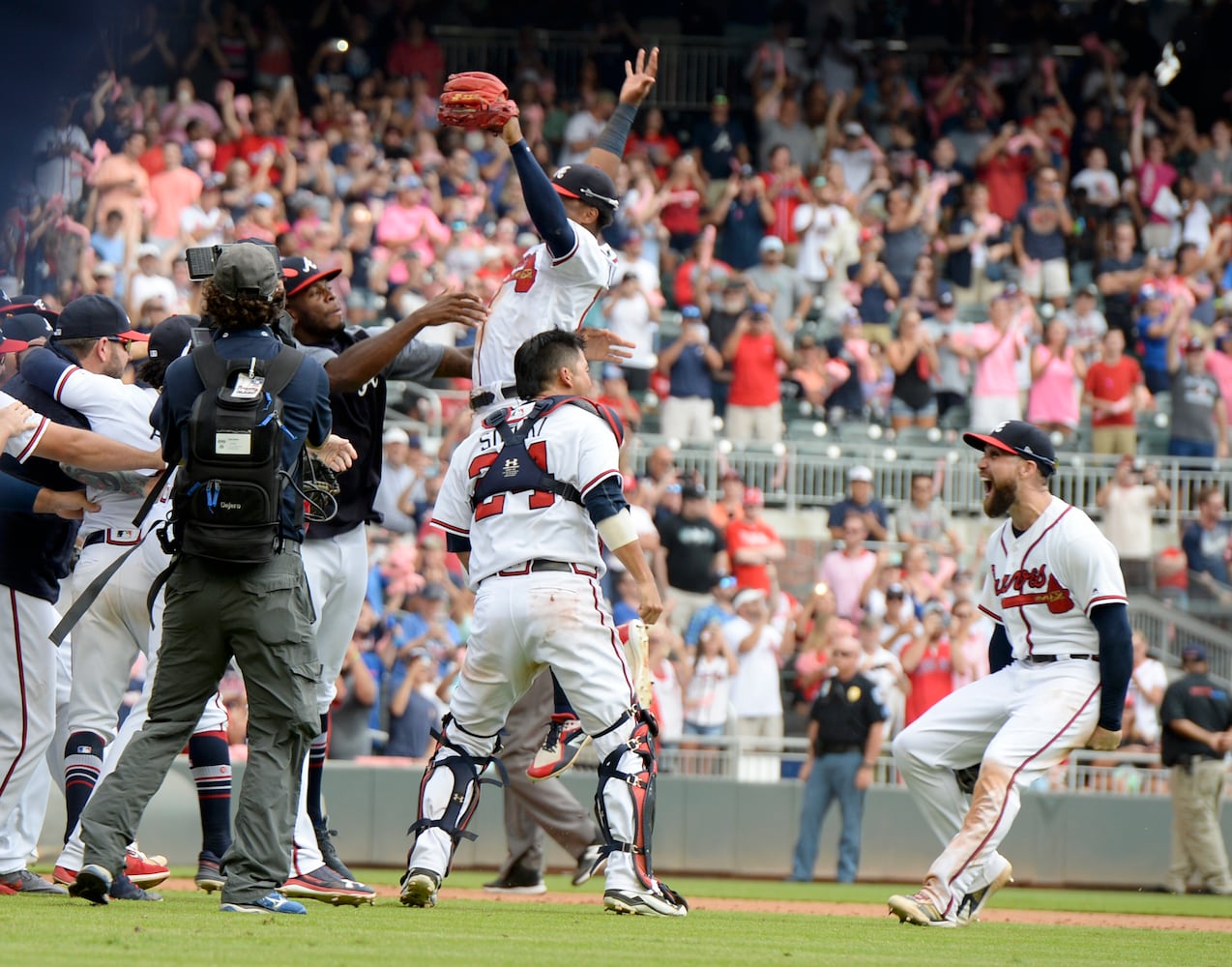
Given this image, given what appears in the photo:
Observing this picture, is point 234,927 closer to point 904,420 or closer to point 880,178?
point 904,420

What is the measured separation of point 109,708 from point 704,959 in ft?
10.3

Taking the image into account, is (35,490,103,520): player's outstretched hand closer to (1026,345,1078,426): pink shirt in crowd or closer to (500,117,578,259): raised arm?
(500,117,578,259): raised arm

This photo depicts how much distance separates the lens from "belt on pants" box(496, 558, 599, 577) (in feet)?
22.7

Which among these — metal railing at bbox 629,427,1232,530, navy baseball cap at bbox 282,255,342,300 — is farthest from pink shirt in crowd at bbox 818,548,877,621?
navy baseball cap at bbox 282,255,342,300

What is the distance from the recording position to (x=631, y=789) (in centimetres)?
693

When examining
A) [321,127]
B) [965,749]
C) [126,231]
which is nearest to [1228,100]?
[321,127]

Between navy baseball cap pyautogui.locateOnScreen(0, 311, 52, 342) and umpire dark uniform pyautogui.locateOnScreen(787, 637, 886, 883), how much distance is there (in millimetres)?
7493

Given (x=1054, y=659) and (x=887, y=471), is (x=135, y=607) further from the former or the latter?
(x=887, y=471)

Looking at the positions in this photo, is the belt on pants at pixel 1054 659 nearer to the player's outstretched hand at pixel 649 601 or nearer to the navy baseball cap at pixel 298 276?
the player's outstretched hand at pixel 649 601

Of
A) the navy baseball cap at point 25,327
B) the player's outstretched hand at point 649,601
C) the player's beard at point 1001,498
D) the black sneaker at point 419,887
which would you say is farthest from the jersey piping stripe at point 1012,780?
the navy baseball cap at point 25,327

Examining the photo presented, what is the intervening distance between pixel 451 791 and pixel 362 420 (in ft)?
5.89

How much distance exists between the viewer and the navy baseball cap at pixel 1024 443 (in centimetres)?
796

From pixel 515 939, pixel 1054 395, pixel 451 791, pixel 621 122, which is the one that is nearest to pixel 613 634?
pixel 451 791

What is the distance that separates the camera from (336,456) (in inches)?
274
